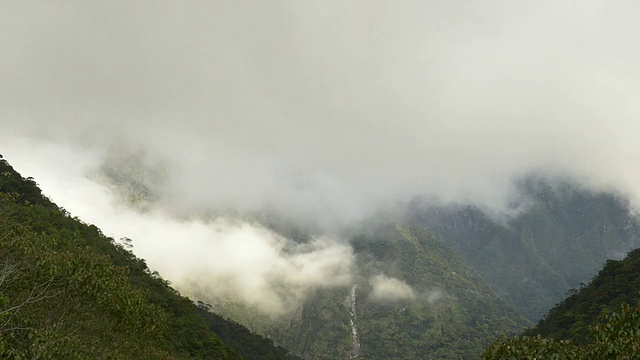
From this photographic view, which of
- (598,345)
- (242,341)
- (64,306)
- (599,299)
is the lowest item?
(242,341)

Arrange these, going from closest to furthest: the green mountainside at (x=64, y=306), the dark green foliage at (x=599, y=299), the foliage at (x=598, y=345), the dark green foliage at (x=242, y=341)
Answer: the foliage at (x=598, y=345) → the green mountainside at (x=64, y=306) → the dark green foliage at (x=599, y=299) → the dark green foliage at (x=242, y=341)

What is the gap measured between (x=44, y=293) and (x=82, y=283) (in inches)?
80.0

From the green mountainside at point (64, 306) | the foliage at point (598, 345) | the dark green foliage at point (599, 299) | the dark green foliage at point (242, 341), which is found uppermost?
the dark green foliage at point (599, 299)

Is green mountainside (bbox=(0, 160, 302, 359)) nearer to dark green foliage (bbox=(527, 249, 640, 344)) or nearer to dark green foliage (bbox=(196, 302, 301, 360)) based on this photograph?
dark green foliage (bbox=(527, 249, 640, 344))

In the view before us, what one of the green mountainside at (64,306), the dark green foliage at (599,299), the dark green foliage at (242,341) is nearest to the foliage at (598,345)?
the green mountainside at (64,306)

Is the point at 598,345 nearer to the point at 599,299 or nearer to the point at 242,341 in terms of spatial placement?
the point at 599,299

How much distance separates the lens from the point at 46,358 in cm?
1920

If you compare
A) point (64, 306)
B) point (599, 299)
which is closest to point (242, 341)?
point (599, 299)

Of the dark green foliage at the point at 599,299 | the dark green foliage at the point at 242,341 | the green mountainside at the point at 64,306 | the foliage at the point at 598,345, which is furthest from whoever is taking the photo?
the dark green foliage at the point at 242,341

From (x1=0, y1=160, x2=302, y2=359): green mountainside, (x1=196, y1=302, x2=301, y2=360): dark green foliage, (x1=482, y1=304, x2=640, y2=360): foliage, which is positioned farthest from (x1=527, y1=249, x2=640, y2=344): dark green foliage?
(x1=196, y1=302, x2=301, y2=360): dark green foliage

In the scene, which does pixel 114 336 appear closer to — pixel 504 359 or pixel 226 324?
pixel 504 359

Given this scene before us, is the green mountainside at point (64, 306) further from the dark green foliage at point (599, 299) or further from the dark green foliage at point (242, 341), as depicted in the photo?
the dark green foliage at point (242, 341)

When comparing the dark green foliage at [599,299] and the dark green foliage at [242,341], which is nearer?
the dark green foliage at [599,299]

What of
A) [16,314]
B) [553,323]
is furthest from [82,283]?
[553,323]
